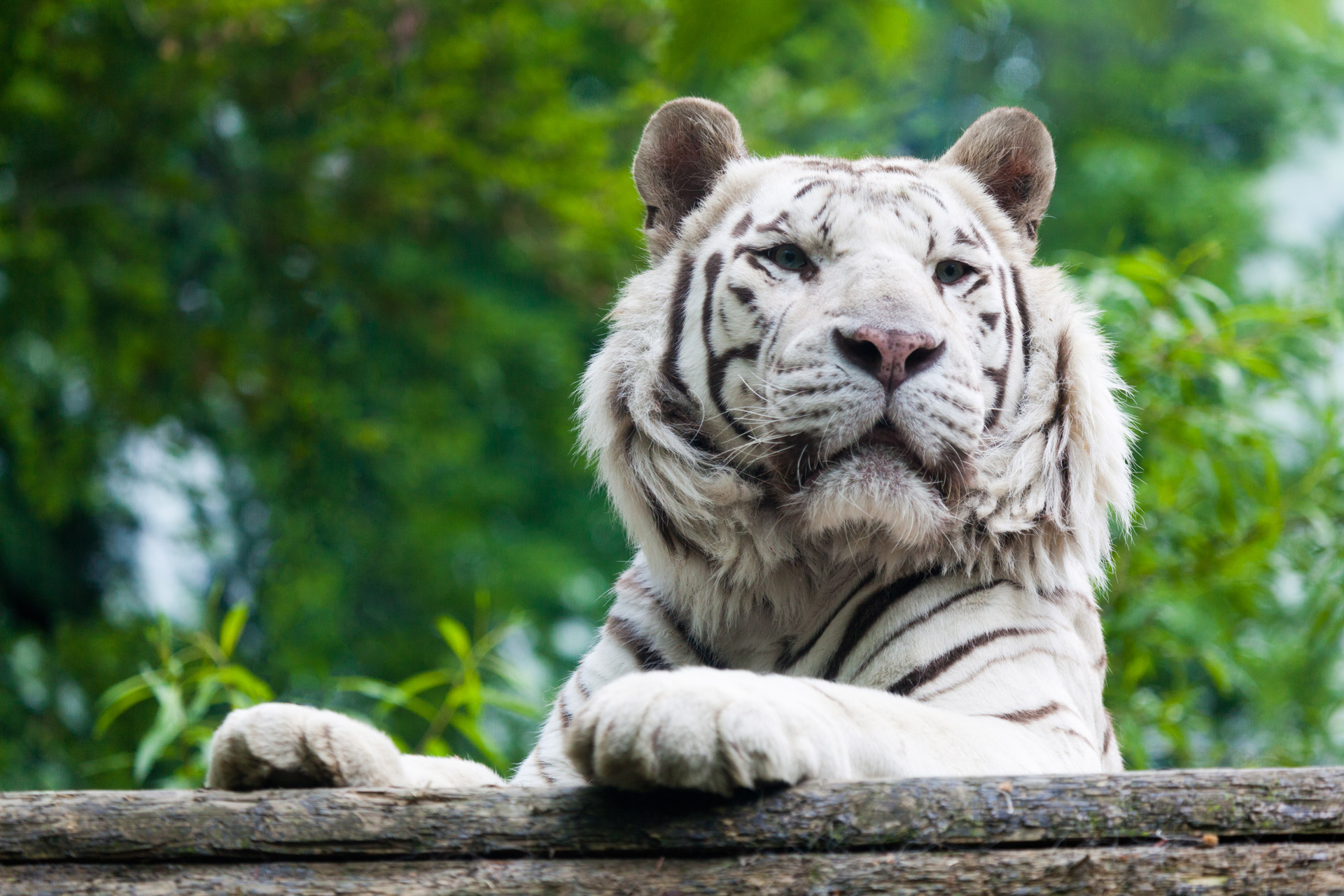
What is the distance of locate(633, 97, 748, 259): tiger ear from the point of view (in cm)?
243

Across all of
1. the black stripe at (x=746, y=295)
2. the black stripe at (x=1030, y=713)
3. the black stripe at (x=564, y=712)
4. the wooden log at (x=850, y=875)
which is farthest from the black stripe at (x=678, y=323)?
the wooden log at (x=850, y=875)

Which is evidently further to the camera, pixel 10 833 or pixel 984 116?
pixel 984 116

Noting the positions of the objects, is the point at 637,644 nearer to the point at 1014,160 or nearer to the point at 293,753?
the point at 293,753

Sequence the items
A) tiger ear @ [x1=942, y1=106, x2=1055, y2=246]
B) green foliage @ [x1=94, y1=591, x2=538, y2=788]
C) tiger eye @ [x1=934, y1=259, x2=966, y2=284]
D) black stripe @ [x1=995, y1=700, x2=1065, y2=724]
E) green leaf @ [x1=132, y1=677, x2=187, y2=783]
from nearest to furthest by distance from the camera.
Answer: black stripe @ [x1=995, y1=700, x2=1065, y2=724] < tiger eye @ [x1=934, y1=259, x2=966, y2=284] < tiger ear @ [x1=942, y1=106, x2=1055, y2=246] < green leaf @ [x1=132, y1=677, x2=187, y2=783] < green foliage @ [x1=94, y1=591, x2=538, y2=788]

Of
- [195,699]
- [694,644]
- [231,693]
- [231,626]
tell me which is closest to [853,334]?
[694,644]

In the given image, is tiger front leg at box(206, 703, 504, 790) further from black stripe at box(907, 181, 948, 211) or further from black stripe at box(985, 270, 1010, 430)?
black stripe at box(907, 181, 948, 211)

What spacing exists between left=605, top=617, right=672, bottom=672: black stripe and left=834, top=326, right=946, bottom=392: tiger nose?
0.64m

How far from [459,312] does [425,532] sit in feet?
7.08

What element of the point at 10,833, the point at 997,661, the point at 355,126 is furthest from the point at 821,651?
the point at 355,126

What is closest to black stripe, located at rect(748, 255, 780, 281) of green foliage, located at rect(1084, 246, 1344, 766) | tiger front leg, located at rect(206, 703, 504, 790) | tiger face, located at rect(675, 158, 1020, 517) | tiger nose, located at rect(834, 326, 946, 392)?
tiger face, located at rect(675, 158, 1020, 517)

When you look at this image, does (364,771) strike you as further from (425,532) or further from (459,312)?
(425,532)

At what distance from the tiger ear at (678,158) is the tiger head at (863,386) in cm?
3

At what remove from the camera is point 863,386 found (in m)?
1.87

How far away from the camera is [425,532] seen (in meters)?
7.92
